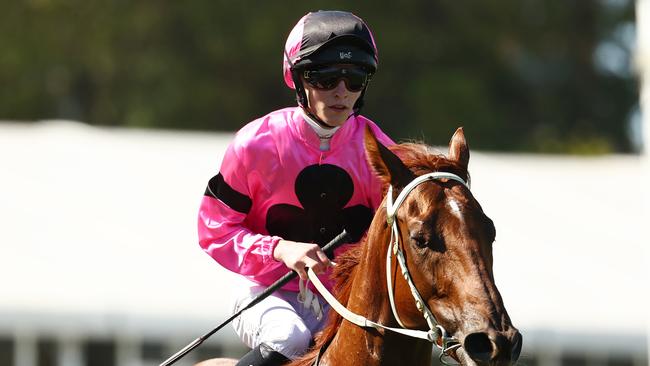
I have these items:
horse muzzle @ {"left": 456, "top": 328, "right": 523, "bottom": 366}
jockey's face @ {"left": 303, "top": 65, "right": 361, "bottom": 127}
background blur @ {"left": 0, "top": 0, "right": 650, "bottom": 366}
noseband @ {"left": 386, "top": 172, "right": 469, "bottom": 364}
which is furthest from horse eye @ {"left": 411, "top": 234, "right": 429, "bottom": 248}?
background blur @ {"left": 0, "top": 0, "right": 650, "bottom": 366}

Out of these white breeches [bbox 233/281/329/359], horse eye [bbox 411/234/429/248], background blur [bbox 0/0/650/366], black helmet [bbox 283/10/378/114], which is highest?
black helmet [bbox 283/10/378/114]

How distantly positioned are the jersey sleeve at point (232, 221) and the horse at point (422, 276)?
0.37 m

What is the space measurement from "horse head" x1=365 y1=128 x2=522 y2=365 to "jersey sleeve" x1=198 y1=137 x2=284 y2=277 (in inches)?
27.1

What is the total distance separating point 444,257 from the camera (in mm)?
4453

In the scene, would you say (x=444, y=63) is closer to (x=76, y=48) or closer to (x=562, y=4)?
(x=562, y=4)

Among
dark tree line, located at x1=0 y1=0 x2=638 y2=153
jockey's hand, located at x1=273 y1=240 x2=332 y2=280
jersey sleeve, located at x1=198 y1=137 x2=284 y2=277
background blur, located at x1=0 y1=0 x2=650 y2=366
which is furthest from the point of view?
dark tree line, located at x1=0 y1=0 x2=638 y2=153

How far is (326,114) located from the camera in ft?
17.4

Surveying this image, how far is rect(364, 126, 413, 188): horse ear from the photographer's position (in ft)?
15.5

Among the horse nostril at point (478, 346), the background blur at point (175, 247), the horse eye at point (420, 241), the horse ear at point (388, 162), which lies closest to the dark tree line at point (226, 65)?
the background blur at point (175, 247)

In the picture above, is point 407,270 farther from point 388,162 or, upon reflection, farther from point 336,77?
point 336,77

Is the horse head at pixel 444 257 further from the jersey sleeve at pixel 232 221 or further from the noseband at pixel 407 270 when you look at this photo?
the jersey sleeve at pixel 232 221

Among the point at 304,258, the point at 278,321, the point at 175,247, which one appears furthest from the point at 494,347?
the point at 175,247

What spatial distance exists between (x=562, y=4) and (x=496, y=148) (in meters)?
4.63

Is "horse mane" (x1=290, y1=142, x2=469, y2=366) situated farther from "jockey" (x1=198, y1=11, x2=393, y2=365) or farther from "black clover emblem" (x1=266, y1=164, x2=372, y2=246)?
"black clover emblem" (x1=266, y1=164, x2=372, y2=246)
